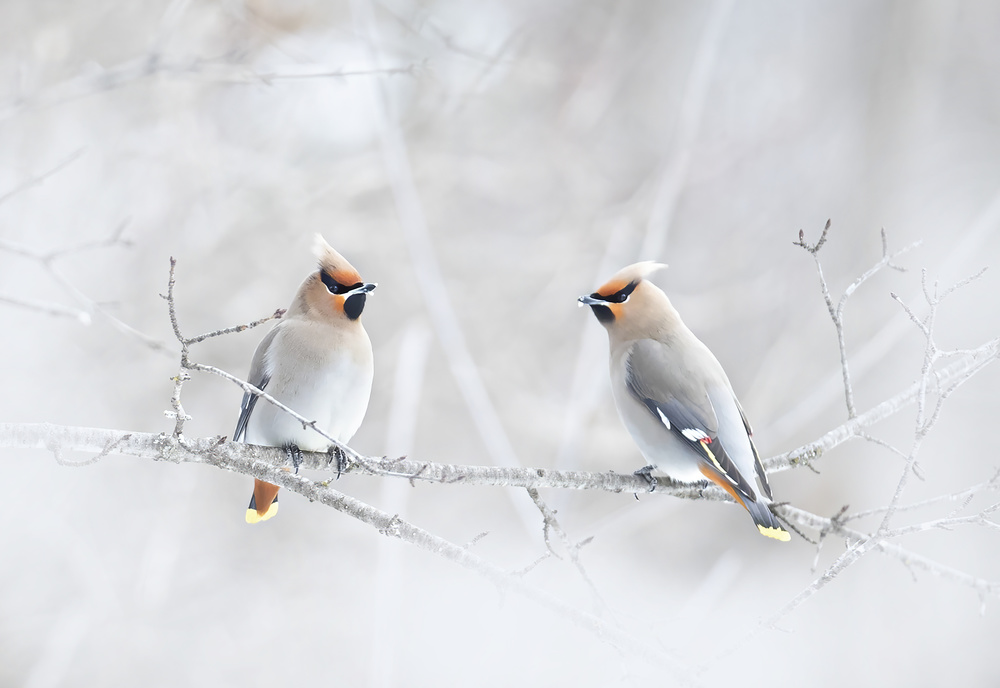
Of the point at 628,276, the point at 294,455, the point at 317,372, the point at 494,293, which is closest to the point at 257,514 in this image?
the point at 294,455

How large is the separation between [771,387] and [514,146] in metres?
2.51

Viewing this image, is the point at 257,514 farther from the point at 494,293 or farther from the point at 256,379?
the point at 494,293

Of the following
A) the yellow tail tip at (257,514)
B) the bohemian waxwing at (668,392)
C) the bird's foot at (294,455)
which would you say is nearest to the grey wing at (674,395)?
the bohemian waxwing at (668,392)

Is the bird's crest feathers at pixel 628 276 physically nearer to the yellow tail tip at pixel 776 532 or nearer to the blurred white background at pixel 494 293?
the yellow tail tip at pixel 776 532

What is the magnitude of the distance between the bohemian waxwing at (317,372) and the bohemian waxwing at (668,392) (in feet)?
2.15

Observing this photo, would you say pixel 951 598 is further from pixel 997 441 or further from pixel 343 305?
pixel 343 305

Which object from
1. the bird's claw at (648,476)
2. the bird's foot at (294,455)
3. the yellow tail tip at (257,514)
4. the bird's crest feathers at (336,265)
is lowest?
the yellow tail tip at (257,514)

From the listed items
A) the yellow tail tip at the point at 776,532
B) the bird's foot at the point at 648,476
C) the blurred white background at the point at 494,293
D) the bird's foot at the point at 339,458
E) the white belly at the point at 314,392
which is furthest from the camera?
the blurred white background at the point at 494,293

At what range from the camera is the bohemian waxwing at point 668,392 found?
7.17ft

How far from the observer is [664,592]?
5418 mm

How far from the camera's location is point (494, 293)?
5875 millimetres

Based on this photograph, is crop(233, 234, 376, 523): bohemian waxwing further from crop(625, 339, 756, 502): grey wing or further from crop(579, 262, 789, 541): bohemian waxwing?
crop(625, 339, 756, 502): grey wing

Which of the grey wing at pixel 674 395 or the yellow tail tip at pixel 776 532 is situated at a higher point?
the grey wing at pixel 674 395

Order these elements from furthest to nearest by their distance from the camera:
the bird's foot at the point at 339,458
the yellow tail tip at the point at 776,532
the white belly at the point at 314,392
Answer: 1. the white belly at the point at 314,392
2. the bird's foot at the point at 339,458
3. the yellow tail tip at the point at 776,532
